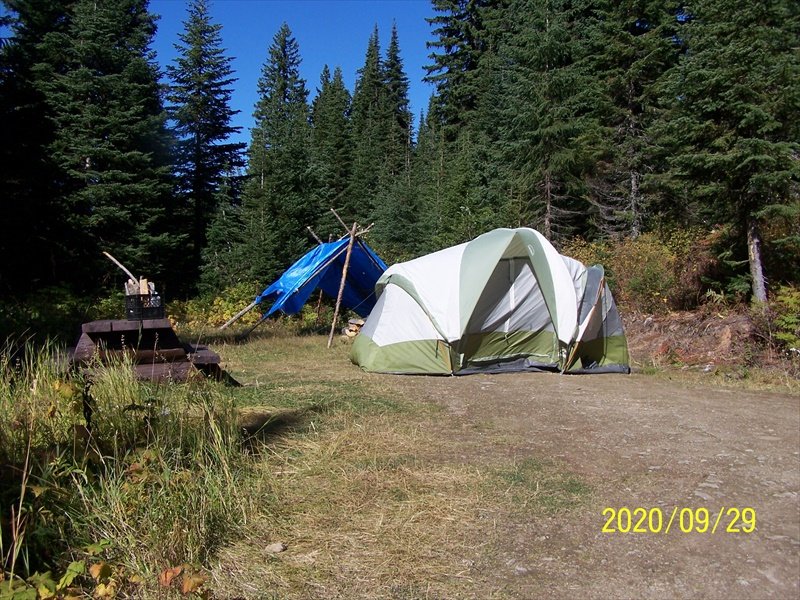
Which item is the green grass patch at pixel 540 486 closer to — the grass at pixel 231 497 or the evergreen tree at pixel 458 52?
the grass at pixel 231 497

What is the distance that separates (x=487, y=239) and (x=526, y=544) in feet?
20.7

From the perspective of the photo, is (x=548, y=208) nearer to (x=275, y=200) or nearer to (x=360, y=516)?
(x=275, y=200)

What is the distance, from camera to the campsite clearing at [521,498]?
2818 millimetres

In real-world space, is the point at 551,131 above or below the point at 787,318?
above

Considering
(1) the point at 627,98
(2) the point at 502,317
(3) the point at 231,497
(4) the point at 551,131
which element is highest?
(1) the point at 627,98

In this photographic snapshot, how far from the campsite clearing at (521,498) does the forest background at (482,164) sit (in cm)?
479

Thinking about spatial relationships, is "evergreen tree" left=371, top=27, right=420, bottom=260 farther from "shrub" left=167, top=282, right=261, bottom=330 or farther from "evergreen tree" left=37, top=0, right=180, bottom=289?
"evergreen tree" left=37, top=0, right=180, bottom=289

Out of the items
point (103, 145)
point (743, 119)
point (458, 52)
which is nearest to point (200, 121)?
point (103, 145)

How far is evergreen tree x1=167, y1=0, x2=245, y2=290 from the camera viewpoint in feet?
82.5

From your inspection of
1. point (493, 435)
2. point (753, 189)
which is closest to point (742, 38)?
point (753, 189)

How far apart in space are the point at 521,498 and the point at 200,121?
2524cm

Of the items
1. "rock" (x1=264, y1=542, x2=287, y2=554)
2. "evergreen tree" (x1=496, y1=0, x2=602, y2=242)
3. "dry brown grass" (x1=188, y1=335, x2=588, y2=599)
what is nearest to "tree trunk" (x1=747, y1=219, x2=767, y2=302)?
"dry brown grass" (x1=188, y1=335, x2=588, y2=599)

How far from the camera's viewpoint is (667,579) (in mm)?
2791

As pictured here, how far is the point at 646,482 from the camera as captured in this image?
4027 millimetres
